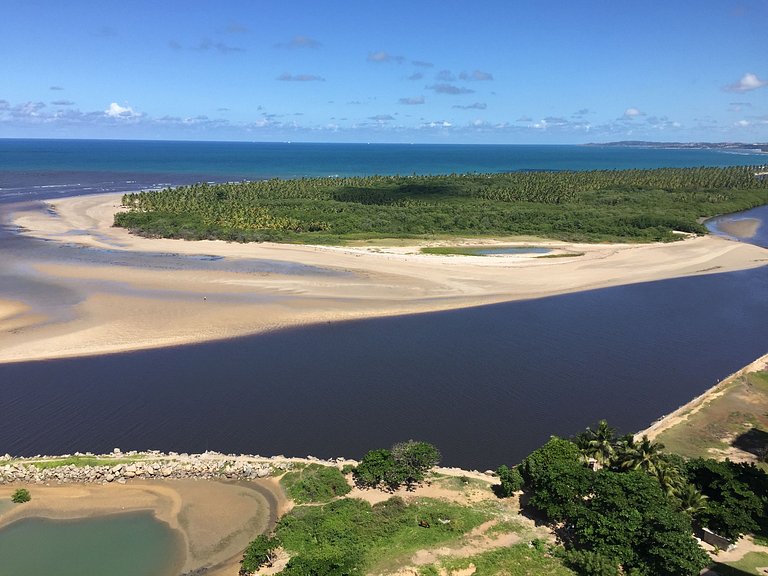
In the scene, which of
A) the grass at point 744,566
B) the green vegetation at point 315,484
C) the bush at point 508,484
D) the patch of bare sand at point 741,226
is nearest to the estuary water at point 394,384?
the green vegetation at point 315,484

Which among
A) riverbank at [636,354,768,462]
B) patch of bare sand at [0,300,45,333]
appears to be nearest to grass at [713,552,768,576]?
riverbank at [636,354,768,462]

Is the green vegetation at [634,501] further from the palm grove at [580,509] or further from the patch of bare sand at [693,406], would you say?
the patch of bare sand at [693,406]

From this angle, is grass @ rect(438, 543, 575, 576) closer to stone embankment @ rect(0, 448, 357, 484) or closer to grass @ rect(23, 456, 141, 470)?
stone embankment @ rect(0, 448, 357, 484)

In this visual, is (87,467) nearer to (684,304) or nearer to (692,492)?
(692,492)

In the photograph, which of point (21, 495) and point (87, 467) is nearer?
point (21, 495)

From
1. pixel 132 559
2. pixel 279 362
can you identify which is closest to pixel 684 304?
pixel 279 362

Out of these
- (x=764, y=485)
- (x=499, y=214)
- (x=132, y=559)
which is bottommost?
(x=132, y=559)
